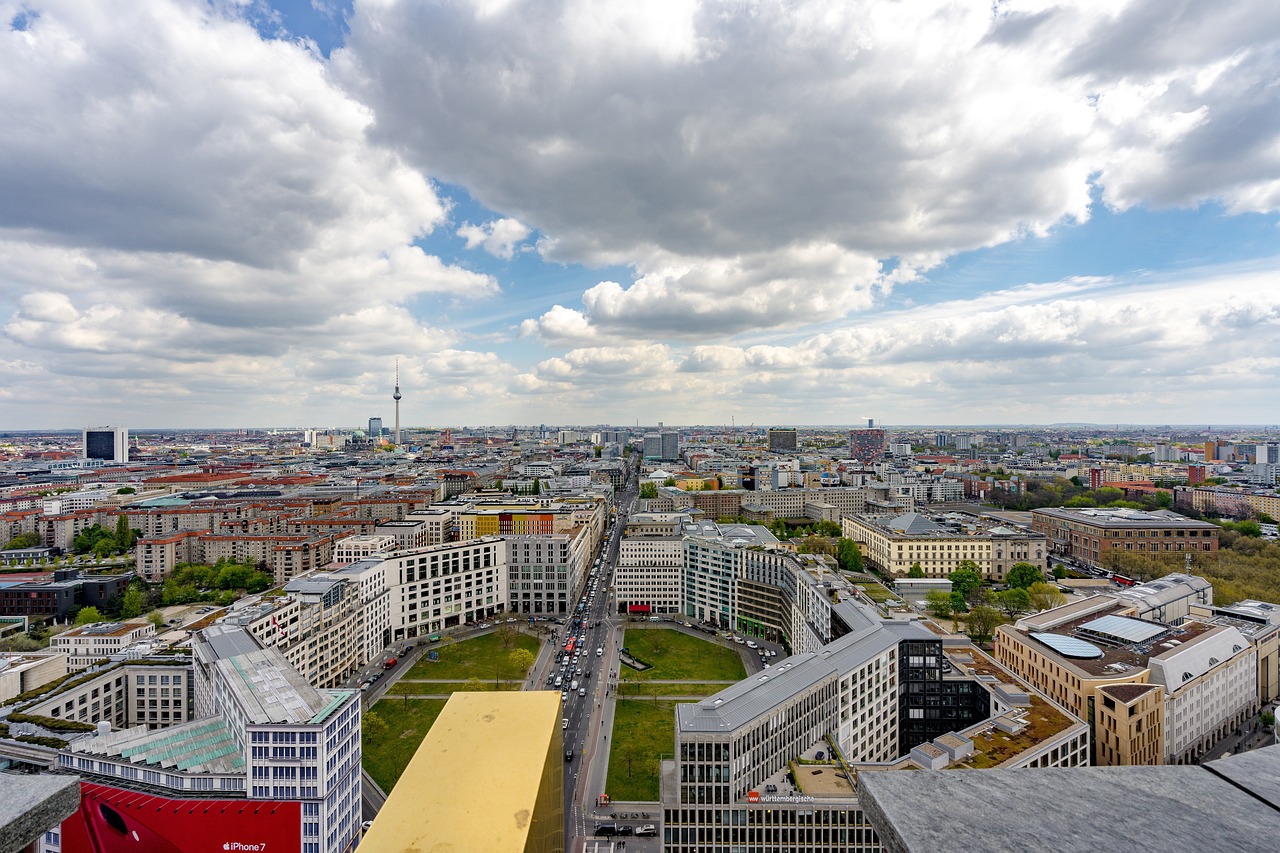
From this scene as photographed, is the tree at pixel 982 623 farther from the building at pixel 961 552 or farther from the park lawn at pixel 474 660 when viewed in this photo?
the park lawn at pixel 474 660

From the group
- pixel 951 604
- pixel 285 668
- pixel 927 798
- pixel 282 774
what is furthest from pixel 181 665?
pixel 951 604

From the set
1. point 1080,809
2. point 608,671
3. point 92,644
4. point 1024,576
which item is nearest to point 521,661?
point 608,671

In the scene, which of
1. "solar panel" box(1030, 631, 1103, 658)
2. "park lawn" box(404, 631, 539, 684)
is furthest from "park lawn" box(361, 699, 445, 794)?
"solar panel" box(1030, 631, 1103, 658)

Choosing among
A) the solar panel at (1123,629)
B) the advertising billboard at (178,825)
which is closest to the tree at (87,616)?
the advertising billboard at (178,825)

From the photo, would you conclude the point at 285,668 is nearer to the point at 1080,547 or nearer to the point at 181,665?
the point at 181,665

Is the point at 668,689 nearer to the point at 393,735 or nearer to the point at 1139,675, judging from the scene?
the point at 393,735
